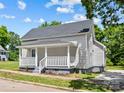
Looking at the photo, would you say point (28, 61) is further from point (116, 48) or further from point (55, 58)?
point (116, 48)

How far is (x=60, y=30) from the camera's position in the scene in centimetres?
3025

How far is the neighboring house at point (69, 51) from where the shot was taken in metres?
26.1

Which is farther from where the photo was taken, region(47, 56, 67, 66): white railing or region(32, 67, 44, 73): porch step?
region(32, 67, 44, 73): porch step

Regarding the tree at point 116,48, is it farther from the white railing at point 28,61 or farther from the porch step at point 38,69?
the porch step at point 38,69

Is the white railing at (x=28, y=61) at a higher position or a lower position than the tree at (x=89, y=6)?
lower

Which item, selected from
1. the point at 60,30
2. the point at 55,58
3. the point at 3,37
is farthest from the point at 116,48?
the point at 3,37

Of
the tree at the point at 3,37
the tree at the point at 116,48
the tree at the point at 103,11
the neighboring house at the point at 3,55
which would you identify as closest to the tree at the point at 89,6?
the tree at the point at 103,11

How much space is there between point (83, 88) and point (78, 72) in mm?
11134

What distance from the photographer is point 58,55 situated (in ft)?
93.2

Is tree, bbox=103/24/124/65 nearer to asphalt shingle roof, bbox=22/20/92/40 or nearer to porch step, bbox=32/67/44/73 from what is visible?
asphalt shingle roof, bbox=22/20/92/40

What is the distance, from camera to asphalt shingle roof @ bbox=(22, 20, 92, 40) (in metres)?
27.9

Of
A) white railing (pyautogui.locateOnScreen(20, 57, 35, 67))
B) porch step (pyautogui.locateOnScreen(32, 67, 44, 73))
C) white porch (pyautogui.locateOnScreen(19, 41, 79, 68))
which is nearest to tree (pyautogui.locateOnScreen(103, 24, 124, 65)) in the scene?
white porch (pyautogui.locateOnScreen(19, 41, 79, 68))

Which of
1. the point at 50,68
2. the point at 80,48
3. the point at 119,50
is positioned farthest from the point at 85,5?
the point at 119,50

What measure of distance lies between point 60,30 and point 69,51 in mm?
4682
